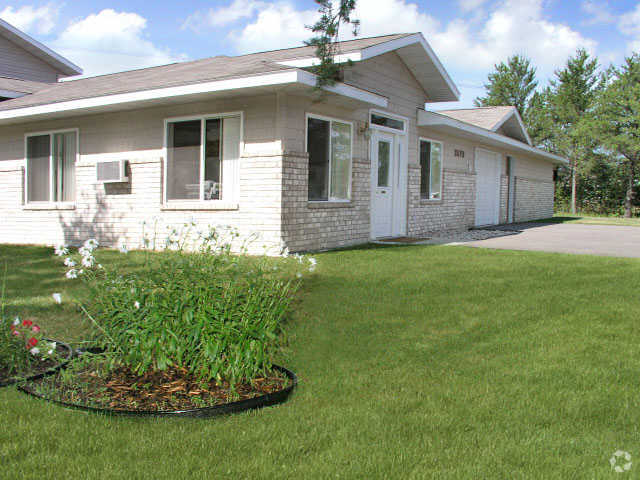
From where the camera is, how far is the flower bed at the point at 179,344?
326 centimetres

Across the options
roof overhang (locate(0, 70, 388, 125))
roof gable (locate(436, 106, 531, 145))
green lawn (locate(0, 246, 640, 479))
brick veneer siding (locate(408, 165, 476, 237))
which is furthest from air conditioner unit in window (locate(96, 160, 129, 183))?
roof gable (locate(436, 106, 531, 145))

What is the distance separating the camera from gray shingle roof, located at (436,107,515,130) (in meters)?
19.0

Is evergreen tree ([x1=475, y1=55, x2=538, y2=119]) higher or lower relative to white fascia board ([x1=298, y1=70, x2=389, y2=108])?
higher

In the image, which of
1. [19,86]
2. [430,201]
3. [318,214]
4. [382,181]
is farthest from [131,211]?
[19,86]

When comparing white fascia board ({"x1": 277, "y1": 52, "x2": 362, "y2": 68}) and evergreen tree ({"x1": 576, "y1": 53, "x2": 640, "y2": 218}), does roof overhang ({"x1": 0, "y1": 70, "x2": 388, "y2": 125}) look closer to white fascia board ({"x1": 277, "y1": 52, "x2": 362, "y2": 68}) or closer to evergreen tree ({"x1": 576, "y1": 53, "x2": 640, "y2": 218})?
white fascia board ({"x1": 277, "y1": 52, "x2": 362, "y2": 68})

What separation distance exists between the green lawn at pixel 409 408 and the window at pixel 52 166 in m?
7.01

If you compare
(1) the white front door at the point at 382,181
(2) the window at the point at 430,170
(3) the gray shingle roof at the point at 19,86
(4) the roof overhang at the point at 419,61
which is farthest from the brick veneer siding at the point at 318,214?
(3) the gray shingle roof at the point at 19,86

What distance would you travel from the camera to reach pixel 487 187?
736 inches

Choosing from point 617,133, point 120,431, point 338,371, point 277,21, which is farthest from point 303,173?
point 617,133

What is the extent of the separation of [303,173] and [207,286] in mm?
6459

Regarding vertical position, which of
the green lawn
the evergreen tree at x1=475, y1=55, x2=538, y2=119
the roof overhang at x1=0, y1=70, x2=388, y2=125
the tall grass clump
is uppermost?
the evergreen tree at x1=475, y1=55, x2=538, y2=119

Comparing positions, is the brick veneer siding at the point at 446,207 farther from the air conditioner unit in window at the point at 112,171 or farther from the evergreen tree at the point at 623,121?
the evergreen tree at the point at 623,121

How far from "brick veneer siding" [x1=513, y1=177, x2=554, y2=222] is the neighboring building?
7693 millimetres

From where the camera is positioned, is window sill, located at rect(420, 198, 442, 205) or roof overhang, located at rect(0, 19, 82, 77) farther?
roof overhang, located at rect(0, 19, 82, 77)
